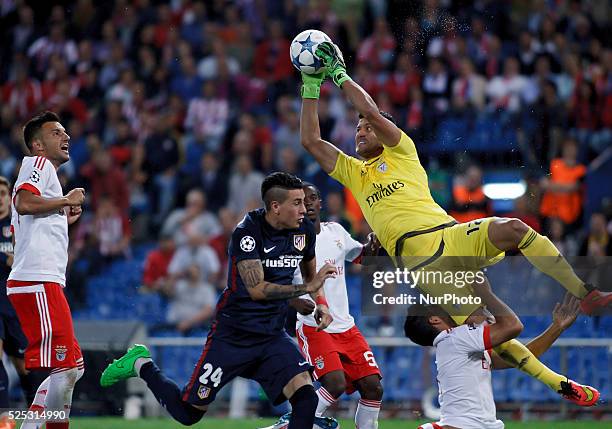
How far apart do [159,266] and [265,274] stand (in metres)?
6.91

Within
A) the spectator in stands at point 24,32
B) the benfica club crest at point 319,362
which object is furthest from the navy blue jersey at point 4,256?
the spectator in stands at point 24,32

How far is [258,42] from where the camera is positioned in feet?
56.9

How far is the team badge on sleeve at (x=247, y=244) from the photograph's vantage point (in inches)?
328

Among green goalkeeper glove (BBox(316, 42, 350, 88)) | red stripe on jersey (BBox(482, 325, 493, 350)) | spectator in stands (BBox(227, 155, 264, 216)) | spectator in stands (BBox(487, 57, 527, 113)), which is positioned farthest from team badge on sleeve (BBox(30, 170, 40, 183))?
spectator in stands (BBox(487, 57, 527, 113))

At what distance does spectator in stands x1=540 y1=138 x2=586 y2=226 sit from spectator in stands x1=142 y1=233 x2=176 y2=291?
5.11 m

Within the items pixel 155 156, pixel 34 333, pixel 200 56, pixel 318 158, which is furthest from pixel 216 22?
pixel 34 333

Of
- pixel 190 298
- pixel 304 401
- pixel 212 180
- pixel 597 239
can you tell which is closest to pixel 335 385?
pixel 304 401

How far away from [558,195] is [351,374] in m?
4.84

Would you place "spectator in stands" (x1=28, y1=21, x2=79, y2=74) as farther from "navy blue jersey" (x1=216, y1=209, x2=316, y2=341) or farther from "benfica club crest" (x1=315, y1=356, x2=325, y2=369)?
"navy blue jersey" (x1=216, y1=209, x2=316, y2=341)

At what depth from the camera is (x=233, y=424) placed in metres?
11.9

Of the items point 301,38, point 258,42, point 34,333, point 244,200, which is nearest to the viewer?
point 34,333

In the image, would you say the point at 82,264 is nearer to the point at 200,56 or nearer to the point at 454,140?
the point at 200,56

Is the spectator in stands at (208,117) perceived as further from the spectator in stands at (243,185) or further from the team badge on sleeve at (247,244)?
the team badge on sleeve at (247,244)

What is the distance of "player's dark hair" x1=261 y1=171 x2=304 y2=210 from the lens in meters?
8.41
